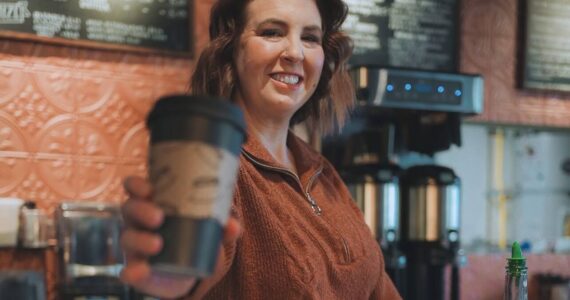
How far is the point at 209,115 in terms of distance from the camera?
0.54 m

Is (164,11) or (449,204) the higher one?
(164,11)

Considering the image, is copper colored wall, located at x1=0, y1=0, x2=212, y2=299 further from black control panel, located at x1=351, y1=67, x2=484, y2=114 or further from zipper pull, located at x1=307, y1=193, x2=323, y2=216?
zipper pull, located at x1=307, y1=193, x2=323, y2=216

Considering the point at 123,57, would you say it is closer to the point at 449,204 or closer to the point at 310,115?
the point at 310,115

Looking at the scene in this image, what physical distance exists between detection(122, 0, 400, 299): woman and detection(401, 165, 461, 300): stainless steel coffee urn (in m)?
0.86

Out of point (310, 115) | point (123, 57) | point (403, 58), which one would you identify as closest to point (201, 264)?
point (310, 115)

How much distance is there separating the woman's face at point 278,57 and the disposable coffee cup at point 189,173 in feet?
1.90

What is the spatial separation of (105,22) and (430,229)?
4.12 ft

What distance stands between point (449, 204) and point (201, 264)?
175 centimetres

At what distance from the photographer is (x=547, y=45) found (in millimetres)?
2795

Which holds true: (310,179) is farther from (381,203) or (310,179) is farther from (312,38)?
(381,203)

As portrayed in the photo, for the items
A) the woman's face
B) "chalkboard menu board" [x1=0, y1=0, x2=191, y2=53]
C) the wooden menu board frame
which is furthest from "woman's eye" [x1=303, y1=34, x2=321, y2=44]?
the wooden menu board frame

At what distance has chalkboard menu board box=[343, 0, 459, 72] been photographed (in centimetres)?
248

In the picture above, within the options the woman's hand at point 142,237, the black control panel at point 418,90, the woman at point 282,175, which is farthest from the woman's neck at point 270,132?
the black control panel at point 418,90

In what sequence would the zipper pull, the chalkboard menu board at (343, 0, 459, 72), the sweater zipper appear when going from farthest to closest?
the chalkboard menu board at (343, 0, 459, 72), the zipper pull, the sweater zipper
